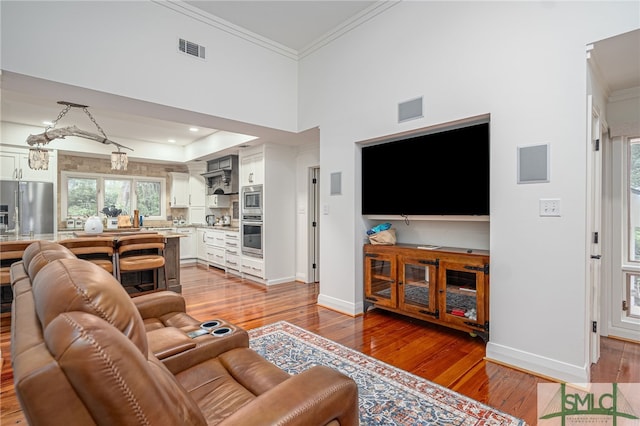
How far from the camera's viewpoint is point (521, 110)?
8.59ft

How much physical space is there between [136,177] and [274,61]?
521cm

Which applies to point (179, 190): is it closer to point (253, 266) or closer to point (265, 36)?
point (253, 266)

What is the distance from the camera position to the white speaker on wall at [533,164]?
8.16ft

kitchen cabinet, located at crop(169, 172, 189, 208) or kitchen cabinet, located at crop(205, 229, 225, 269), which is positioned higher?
kitchen cabinet, located at crop(169, 172, 189, 208)

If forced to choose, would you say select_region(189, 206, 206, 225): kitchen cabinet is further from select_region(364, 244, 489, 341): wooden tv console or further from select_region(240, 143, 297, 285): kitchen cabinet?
select_region(364, 244, 489, 341): wooden tv console

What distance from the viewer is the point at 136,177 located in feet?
25.5

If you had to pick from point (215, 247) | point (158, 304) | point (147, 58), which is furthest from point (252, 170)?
point (158, 304)

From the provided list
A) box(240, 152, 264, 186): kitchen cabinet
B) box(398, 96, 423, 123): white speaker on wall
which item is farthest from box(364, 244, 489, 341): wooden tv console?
box(240, 152, 264, 186): kitchen cabinet

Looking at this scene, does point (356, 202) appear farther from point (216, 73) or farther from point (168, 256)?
point (168, 256)

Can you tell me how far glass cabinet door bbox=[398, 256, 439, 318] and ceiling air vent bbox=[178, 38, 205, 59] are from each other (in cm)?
332

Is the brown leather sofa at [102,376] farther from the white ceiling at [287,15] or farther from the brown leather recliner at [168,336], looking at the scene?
the white ceiling at [287,15]

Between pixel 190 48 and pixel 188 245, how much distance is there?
525 cm

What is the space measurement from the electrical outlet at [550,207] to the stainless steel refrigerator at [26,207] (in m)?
7.67

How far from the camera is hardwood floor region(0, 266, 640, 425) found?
7.42 feet
